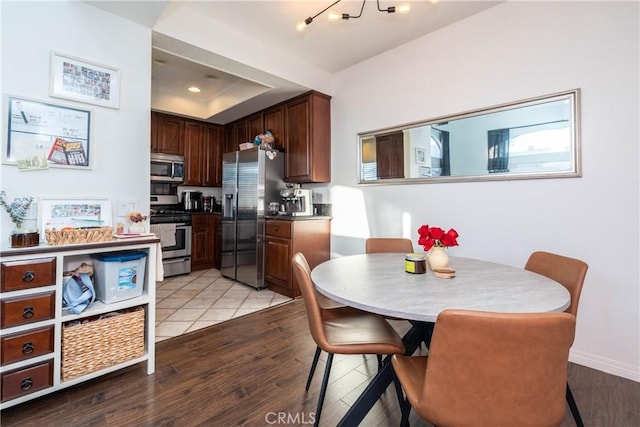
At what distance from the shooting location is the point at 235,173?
399cm


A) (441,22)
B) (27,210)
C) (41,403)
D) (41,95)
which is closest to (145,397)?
(41,403)

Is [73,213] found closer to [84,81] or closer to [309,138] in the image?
[84,81]

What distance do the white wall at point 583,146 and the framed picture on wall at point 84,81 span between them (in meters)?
2.49

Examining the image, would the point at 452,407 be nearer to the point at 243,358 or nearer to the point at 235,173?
the point at 243,358

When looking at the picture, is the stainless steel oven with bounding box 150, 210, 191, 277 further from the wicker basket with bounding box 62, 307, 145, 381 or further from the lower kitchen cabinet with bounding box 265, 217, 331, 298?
the wicker basket with bounding box 62, 307, 145, 381

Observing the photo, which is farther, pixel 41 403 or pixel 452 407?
pixel 41 403

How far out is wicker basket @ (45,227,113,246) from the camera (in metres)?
1.60

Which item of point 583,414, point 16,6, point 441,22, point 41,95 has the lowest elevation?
point 583,414

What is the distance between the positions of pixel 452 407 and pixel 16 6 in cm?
300

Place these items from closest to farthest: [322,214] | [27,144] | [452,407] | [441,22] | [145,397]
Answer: [452,407] → [145,397] → [27,144] → [441,22] → [322,214]

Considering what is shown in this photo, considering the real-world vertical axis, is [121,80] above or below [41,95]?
above

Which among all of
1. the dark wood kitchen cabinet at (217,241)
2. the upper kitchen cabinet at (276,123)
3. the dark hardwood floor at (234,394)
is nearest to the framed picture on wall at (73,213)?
the dark hardwood floor at (234,394)

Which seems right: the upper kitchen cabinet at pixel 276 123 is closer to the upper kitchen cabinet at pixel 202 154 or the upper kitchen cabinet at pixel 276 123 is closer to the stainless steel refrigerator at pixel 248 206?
the stainless steel refrigerator at pixel 248 206

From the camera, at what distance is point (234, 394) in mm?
1666
